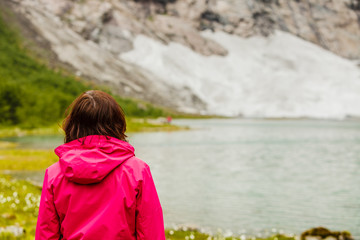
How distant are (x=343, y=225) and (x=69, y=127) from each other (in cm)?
1285

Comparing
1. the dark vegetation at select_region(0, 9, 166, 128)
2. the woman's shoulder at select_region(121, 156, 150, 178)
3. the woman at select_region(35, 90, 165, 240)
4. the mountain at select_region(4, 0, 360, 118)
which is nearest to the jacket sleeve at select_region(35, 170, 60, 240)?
the woman at select_region(35, 90, 165, 240)

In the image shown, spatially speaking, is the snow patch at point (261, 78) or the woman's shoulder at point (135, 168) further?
the snow patch at point (261, 78)

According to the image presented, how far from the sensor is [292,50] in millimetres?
188500

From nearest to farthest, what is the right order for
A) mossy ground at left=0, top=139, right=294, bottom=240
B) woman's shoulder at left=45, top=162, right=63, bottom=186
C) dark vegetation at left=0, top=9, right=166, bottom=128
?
woman's shoulder at left=45, top=162, right=63, bottom=186
mossy ground at left=0, top=139, right=294, bottom=240
dark vegetation at left=0, top=9, right=166, bottom=128

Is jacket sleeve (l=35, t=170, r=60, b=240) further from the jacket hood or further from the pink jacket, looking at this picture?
the jacket hood

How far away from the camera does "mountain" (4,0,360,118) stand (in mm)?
135750

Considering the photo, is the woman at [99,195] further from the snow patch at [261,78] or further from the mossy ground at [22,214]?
the snow patch at [261,78]

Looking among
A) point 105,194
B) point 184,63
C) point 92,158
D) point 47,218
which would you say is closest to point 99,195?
point 105,194

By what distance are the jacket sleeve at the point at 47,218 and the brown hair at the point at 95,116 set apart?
598 mm

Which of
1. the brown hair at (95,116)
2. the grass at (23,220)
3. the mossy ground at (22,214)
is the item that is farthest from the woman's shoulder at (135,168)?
the mossy ground at (22,214)

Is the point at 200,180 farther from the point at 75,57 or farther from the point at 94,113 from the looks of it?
the point at 75,57

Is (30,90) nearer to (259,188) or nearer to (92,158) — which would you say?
(259,188)

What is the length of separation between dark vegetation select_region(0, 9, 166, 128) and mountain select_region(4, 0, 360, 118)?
1015 centimetres

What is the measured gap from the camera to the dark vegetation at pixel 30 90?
218ft
